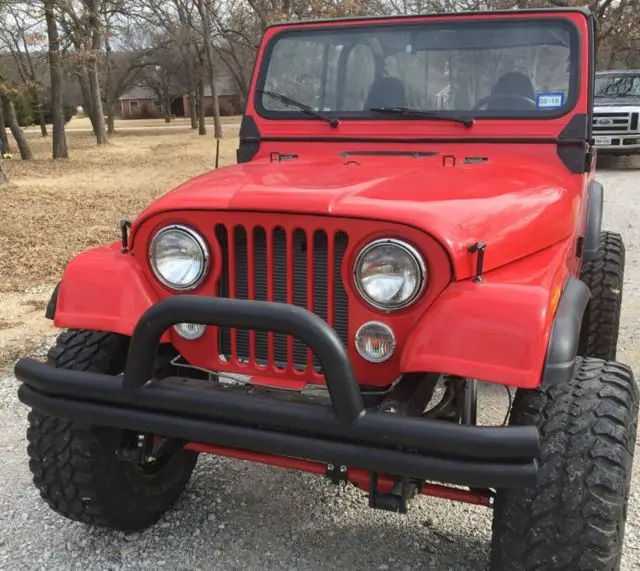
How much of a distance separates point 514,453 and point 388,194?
0.92m

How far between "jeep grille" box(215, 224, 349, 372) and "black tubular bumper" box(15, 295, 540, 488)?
0.73 ft

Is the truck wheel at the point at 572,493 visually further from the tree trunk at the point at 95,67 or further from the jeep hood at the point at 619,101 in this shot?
the tree trunk at the point at 95,67

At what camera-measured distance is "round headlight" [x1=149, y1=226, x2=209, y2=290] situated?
2.25m

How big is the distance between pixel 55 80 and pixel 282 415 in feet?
60.3

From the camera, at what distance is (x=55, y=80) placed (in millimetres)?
18078

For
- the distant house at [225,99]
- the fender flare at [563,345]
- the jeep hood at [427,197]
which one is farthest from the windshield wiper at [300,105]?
the distant house at [225,99]

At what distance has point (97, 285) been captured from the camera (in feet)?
7.75

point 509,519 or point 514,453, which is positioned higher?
point 514,453

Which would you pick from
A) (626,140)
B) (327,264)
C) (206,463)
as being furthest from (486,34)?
(626,140)

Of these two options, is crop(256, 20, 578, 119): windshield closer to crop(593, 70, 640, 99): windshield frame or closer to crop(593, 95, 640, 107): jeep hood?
crop(593, 95, 640, 107): jeep hood

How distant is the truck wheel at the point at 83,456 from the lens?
2488mm

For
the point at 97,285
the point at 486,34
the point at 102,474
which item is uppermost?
the point at 486,34

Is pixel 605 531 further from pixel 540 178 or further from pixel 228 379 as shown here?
pixel 540 178

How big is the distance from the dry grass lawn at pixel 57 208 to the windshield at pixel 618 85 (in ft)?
28.6
